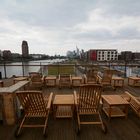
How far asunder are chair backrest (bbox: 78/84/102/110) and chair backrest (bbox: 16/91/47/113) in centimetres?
80

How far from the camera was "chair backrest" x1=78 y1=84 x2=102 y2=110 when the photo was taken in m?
2.67

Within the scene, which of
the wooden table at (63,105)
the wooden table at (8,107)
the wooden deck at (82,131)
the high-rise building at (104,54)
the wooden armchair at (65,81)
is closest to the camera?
the wooden deck at (82,131)

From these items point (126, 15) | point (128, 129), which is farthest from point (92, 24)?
point (128, 129)

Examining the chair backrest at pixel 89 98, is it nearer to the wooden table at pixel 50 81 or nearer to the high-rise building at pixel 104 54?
the wooden table at pixel 50 81

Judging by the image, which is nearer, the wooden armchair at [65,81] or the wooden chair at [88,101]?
the wooden chair at [88,101]

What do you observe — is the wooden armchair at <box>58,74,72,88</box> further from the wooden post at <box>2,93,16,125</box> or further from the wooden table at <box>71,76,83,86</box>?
the wooden post at <box>2,93,16,125</box>

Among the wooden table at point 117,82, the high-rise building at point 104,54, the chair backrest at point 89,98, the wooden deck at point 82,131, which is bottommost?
the wooden deck at point 82,131

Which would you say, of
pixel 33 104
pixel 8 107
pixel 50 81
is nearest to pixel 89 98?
pixel 33 104

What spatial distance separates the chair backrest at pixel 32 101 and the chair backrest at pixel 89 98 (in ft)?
2.64

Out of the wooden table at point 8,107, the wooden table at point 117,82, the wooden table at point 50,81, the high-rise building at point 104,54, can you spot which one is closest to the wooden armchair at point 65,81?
the wooden table at point 50,81

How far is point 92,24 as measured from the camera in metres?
10.8

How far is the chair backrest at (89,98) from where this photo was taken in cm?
267

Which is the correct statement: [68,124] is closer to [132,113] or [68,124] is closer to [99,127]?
[99,127]

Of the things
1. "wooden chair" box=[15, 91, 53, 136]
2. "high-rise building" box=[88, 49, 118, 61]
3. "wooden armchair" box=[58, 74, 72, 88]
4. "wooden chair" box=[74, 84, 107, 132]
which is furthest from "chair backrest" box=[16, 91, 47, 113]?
"high-rise building" box=[88, 49, 118, 61]
